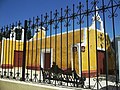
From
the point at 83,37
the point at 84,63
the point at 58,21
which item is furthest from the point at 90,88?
the point at 83,37

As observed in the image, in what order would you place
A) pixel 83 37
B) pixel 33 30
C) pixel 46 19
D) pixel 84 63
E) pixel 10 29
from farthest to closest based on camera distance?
1. pixel 83 37
2. pixel 84 63
3. pixel 10 29
4. pixel 33 30
5. pixel 46 19

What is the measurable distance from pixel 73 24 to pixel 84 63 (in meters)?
9.13

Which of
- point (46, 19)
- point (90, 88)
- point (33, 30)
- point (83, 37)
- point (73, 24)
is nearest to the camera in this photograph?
point (90, 88)

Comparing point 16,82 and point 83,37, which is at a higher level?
point 83,37

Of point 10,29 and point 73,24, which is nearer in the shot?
point 73,24

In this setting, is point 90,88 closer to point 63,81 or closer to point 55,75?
point 63,81

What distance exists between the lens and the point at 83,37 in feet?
45.0

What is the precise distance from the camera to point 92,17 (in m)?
3.69

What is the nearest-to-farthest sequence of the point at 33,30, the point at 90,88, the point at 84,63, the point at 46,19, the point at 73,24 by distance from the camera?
the point at 90,88
the point at 73,24
the point at 46,19
the point at 33,30
the point at 84,63

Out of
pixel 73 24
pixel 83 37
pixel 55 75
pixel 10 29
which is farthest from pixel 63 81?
pixel 83 37

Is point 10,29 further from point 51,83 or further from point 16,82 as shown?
point 51,83

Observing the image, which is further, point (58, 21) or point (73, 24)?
point (58, 21)

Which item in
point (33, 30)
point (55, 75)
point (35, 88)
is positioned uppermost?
point (33, 30)

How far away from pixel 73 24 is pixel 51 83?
54.7 inches
